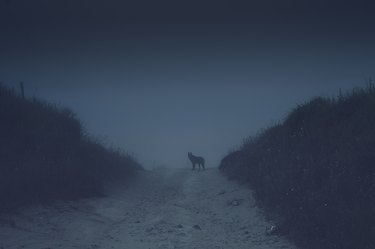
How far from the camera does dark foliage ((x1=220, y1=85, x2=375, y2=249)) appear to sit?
27.4 ft

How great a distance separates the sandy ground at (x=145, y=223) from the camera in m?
9.64

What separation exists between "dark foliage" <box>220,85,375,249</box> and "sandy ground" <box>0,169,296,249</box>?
1.85 feet

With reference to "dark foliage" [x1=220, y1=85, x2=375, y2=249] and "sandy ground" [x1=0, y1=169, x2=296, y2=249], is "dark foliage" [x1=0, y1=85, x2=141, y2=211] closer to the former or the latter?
"sandy ground" [x1=0, y1=169, x2=296, y2=249]

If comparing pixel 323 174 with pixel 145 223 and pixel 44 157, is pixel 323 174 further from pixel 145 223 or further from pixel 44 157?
pixel 44 157

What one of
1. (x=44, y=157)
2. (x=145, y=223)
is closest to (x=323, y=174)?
(x=145, y=223)

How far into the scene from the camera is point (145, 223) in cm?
1173

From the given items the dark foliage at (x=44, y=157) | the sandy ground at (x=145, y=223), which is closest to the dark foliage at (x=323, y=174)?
the sandy ground at (x=145, y=223)

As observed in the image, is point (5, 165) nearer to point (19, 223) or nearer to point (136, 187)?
point (19, 223)

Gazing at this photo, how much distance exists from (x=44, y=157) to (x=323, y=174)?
7838 millimetres

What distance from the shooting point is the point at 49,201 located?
12.4 m

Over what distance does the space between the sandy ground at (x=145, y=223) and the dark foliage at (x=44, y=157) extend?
0.53 m

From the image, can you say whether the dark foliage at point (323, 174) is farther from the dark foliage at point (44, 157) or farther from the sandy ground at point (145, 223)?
the dark foliage at point (44, 157)

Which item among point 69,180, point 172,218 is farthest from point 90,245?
point 69,180

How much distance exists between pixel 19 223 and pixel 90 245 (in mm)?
2114
